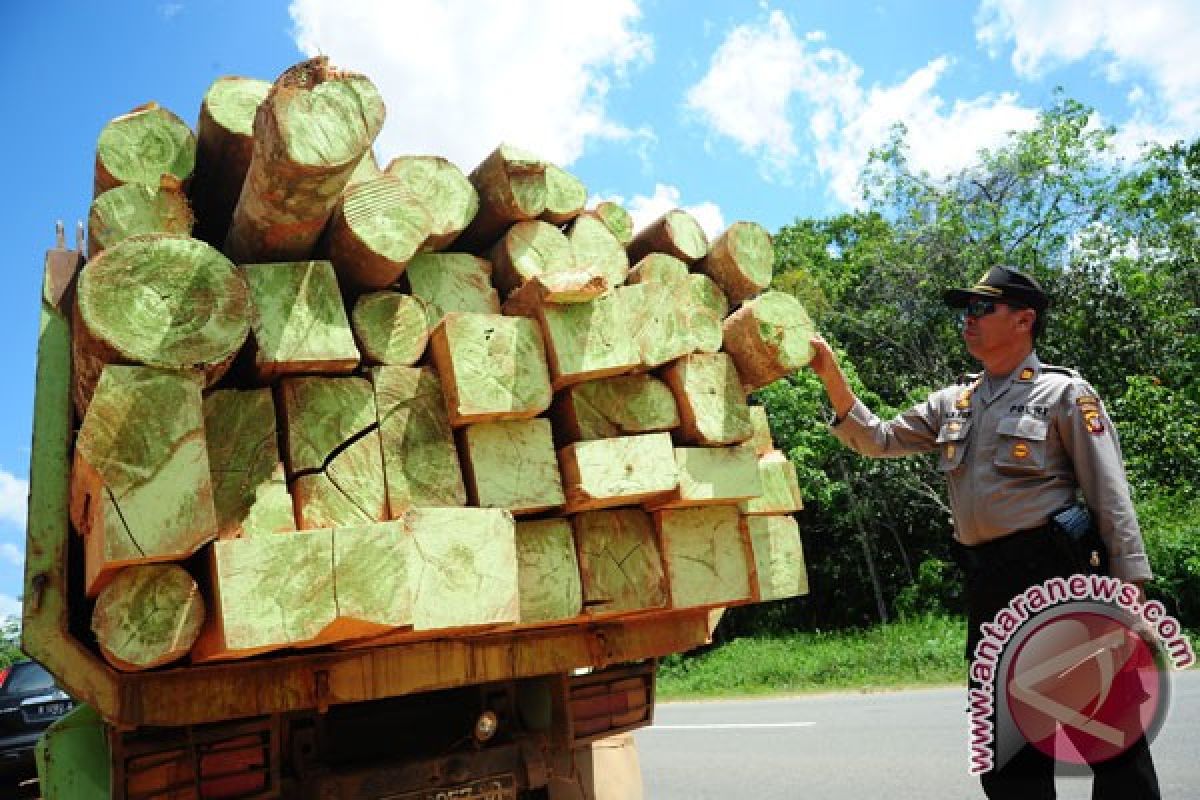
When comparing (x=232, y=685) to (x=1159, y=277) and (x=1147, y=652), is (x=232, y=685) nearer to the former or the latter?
(x=1147, y=652)

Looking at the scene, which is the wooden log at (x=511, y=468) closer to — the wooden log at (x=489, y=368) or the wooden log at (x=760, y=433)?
the wooden log at (x=489, y=368)

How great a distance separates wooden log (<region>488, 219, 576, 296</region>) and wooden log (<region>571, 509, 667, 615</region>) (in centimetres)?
83

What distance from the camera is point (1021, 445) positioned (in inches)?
109

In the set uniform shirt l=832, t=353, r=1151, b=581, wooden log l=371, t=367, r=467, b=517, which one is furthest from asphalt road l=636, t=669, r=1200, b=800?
wooden log l=371, t=367, r=467, b=517

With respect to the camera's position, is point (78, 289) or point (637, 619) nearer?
point (78, 289)

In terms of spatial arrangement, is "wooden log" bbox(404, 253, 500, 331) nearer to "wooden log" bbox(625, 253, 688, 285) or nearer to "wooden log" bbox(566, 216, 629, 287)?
"wooden log" bbox(566, 216, 629, 287)

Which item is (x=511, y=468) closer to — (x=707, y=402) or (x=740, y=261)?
(x=707, y=402)

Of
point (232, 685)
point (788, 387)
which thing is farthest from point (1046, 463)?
point (788, 387)

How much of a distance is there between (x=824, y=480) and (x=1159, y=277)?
6429 millimetres

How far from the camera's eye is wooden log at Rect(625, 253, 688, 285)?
334 centimetres

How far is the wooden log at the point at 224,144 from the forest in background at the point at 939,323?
1231 centimetres

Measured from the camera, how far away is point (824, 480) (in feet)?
49.0

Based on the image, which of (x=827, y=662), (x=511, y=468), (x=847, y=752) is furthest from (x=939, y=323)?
(x=511, y=468)

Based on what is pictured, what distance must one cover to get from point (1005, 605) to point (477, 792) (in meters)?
1.68
